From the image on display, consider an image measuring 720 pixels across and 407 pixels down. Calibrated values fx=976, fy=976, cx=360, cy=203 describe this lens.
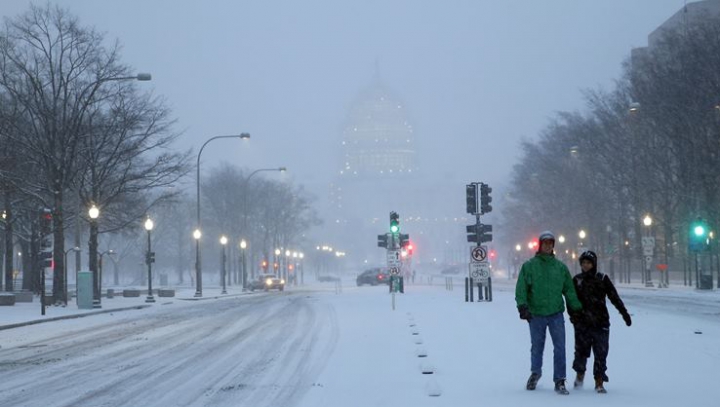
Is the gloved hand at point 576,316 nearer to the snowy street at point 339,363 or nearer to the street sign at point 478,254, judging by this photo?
the snowy street at point 339,363

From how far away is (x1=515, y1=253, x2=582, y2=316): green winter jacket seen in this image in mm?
12328

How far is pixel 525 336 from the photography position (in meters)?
20.8

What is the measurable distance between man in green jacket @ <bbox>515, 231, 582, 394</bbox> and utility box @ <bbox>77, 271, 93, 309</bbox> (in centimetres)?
2921

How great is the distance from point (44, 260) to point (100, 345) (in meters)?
Answer: 15.7

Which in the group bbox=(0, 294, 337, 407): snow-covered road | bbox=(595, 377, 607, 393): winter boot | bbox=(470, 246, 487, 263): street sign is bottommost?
bbox=(0, 294, 337, 407): snow-covered road

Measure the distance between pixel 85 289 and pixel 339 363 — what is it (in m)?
24.8

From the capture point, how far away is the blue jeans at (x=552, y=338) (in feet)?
39.6

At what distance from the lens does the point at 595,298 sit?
12336mm

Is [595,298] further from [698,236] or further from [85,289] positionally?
[698,236]

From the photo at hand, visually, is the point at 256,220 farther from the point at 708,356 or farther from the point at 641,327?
the point at 708,356

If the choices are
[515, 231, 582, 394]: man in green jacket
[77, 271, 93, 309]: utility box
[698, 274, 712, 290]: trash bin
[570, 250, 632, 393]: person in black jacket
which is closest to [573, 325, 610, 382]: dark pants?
[570, 250, 632, 393]: person in black jacket

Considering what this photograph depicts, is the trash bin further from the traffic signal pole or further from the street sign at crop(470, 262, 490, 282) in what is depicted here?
the street sign at crop(470, 262, 490, 282)

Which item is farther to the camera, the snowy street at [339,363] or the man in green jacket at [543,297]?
the man in green jacket at [543,297]

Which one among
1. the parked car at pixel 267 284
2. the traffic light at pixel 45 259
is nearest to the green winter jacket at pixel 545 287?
the traffic light at pixel 45 259
